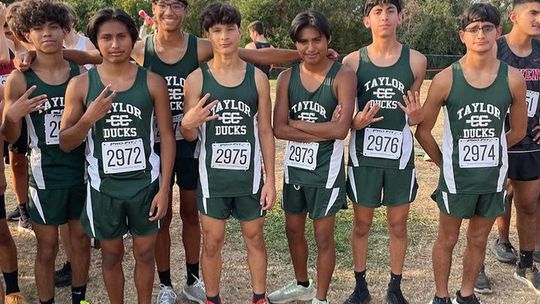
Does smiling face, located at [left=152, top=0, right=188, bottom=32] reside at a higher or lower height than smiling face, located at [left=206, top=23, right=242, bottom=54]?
higher

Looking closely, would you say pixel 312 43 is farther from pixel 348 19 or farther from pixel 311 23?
pixel 348 19

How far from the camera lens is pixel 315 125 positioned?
357 centimetres

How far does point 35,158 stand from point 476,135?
2.98 metres

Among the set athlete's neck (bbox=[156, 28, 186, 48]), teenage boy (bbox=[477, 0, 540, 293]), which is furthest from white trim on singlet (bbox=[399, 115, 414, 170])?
athlete's neck (bbox=[156, 28, 186, 48])

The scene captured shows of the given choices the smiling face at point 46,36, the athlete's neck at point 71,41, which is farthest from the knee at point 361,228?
the athlete's neck at point 71,41

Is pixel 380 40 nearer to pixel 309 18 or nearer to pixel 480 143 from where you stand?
pixel 309 18

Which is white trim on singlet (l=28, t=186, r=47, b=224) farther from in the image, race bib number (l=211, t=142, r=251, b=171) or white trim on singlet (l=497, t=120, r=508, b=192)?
white trim on singlet (l=497, t=120, r=508, b=192)

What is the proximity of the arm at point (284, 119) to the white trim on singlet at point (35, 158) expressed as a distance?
1.61 meters

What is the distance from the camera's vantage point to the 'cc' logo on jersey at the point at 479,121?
3.48 metres

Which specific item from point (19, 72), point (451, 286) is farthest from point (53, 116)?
point (451, 286)

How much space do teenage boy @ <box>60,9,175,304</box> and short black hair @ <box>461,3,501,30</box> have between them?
2.08 m

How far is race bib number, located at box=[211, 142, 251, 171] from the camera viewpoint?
3473 mm

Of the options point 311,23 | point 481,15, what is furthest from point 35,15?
point 481,15

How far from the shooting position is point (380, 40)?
3.74 meters
